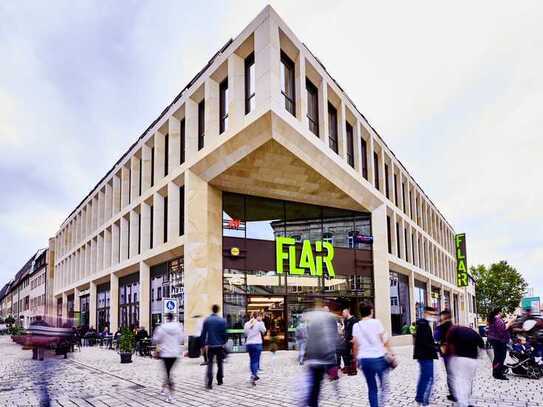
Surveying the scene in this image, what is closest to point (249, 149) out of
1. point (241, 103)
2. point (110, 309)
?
point (241, 103)

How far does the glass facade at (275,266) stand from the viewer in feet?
73.0

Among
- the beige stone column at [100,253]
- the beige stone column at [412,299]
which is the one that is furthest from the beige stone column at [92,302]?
the beige stone column at [412,299]

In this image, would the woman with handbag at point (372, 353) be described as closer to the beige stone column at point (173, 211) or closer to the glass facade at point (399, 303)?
the beige stone column at point (173, 211)

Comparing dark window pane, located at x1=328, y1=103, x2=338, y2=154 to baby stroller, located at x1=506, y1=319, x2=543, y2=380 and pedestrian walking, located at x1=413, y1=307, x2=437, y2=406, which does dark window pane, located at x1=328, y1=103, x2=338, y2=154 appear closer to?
baby stroller, located at x1=506, y1=319, x2=543, y2=380

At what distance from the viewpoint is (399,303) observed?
30844 millimetres

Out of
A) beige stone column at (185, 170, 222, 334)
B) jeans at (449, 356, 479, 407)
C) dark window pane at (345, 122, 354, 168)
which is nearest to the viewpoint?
jeans at (449, 356, 479, 407)

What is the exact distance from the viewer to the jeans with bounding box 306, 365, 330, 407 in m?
6.52

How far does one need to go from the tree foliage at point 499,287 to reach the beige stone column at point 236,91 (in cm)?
6796

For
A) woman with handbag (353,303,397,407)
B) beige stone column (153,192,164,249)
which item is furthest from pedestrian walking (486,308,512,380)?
beige stone column (153,192,164,249)

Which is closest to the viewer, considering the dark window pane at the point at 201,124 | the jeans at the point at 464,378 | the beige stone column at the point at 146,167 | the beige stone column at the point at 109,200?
the jeans at the point at 464,378

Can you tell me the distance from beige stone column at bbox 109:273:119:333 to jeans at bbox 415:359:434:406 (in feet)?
89.0

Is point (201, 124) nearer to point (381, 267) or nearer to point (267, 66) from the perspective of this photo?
point (267, 66)

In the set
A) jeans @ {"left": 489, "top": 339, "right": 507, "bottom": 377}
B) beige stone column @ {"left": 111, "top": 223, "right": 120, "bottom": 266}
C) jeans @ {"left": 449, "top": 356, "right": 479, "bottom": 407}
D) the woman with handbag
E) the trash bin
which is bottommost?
the trash bin

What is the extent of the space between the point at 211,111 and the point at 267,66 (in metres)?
4.08
